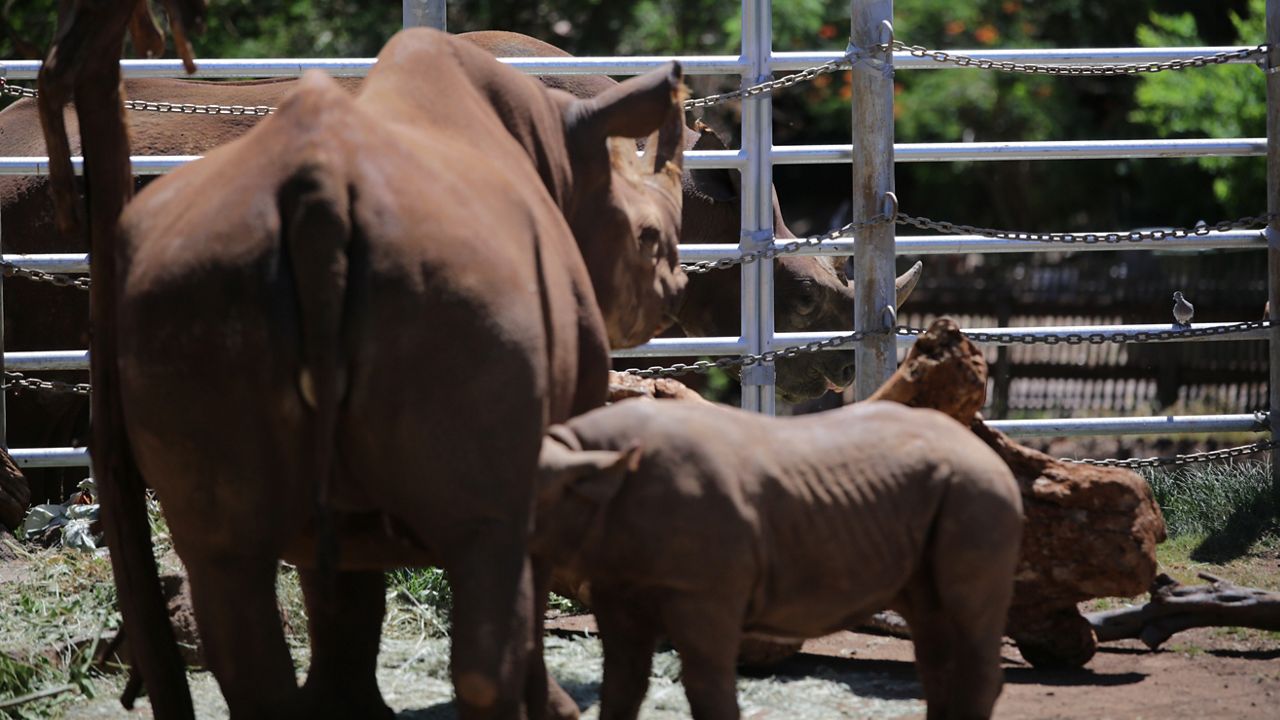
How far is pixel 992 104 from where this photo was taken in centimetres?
1670

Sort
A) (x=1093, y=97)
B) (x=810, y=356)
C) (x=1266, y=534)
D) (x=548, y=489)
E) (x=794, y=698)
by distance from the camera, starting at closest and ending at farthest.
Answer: (x=548, y=489)
(x=794, y=698)
(x=1266, y=534)
(x=810, y=356)
(x=1093, y=97)

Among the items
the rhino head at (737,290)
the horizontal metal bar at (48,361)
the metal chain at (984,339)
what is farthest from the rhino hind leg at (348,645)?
the rhino head at (737,290)

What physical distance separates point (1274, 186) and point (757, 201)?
218cm

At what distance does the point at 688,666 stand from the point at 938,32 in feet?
48.1

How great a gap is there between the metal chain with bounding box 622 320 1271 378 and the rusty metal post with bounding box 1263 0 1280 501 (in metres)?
0.11

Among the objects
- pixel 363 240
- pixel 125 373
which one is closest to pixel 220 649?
pixel 125 373

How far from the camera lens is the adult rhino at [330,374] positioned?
9.48 feet

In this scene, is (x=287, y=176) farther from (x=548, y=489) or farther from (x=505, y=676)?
(x=505, y=676)

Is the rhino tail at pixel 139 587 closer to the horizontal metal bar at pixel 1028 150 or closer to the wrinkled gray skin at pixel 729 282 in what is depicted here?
the horizontal metal bar at pixel 1028 150

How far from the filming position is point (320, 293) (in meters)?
2.85

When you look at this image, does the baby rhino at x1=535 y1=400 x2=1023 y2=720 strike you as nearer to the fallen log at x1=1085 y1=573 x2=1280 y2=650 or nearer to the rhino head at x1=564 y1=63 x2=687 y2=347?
the rhino head at x1=564 y1=63 x2=687 y2=347

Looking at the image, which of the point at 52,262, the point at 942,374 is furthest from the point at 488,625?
the point at 52,262

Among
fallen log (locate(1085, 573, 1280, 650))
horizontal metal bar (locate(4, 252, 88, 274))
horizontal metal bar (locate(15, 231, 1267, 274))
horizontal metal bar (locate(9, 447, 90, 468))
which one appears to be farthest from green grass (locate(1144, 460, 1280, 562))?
horizontal metal bar (locate(4, 252, 88, 274))

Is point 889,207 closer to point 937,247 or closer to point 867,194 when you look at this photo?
point 867,194
